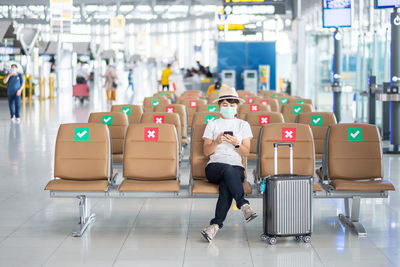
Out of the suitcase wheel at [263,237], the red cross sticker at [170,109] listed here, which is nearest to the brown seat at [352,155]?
the suitcase wheel at [263,237]

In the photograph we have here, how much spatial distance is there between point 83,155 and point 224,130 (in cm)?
136

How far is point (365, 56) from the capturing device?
19828mm

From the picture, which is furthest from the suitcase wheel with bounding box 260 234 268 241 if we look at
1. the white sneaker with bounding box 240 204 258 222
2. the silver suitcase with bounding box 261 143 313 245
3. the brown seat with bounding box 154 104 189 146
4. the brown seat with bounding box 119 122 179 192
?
the brown seat with bounding box 154 104 189 146

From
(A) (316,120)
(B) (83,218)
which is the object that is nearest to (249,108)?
(A) (316,120)

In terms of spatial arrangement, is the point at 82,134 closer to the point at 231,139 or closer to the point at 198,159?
the point at 198,159

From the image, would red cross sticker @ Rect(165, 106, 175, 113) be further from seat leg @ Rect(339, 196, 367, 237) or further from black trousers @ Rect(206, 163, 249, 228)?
black trousers @ Rect(206, 163, 249, 228)

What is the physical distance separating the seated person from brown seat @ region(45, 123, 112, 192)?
98cm

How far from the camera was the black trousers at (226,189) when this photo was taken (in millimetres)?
6293

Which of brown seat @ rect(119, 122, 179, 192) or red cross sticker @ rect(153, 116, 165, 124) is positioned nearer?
brown seat @ rect(119, 122, 179, 192)

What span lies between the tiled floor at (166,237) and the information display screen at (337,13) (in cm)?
853

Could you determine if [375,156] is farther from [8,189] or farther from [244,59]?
[244,59]

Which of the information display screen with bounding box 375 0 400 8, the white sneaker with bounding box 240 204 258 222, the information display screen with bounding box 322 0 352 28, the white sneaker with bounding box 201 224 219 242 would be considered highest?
the information display screen with bounding box 322 0 352 28

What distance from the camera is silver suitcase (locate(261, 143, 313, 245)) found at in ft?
19.7

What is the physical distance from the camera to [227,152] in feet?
21.9
